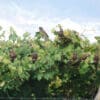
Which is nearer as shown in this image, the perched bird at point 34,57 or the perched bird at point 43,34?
the perched bird at point 34,57

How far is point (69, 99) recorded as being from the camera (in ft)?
35.8

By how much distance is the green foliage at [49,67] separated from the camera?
1035 cm

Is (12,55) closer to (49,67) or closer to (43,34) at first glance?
(49,67)

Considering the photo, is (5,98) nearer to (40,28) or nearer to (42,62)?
(42,62)

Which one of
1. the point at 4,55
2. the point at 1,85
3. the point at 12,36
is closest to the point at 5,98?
the point at 1,85

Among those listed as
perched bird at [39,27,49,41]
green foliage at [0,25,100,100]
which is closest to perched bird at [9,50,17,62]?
green foliage at [0,25,100,100]

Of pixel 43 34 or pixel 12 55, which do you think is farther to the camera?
pixel 43 34

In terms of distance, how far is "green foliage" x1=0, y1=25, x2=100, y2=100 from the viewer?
10352 millimetres

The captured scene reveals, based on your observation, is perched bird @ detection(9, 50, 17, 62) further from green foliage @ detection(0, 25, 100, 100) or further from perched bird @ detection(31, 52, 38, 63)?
perched bird @ detection(31, 52, 38, 63)

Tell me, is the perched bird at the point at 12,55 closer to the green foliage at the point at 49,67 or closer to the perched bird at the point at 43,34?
the green foliage at the point at 49,67

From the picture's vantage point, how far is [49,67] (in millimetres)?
10531

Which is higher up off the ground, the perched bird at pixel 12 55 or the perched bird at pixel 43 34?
the perched bird at pixel 43 34

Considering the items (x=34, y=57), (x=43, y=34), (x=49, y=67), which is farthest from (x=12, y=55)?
(x=43, y=34)

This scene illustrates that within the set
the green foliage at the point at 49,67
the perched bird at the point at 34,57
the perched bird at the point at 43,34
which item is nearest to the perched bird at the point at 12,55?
the green foliage at the point at 49,67
